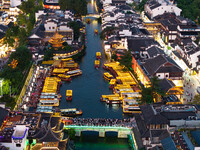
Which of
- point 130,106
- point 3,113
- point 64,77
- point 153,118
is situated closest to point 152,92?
point 130,106

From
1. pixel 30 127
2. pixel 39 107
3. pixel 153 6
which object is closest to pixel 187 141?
pixel 30 127

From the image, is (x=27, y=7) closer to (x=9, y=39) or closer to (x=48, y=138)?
(x=9, y=39)

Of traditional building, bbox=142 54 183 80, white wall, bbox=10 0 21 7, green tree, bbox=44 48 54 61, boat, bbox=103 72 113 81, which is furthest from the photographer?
white wall, bbox=10 0 21 7

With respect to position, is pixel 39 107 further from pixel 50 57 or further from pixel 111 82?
pixel 50 57

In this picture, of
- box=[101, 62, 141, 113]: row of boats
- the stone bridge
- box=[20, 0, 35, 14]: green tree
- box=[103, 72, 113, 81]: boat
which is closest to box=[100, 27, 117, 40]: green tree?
box=[101, 62, 141, 113]: row of boats

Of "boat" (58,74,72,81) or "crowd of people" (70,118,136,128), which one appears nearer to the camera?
"crowd of people" (70,118,136,128)

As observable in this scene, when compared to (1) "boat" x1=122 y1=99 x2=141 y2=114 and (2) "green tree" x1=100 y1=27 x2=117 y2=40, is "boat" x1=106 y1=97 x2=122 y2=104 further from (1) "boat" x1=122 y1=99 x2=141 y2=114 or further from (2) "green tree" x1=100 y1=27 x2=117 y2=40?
(2) "green tree" x1=100 y1=27 x2=117 y2=40

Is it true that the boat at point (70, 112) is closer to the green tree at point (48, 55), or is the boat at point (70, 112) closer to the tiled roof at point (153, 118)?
the tiled roof at point (153, 118)

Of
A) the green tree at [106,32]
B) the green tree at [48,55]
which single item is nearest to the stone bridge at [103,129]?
the green tree at [48,55]

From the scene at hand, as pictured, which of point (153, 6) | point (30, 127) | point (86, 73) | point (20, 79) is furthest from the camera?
point (153, 6)
